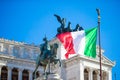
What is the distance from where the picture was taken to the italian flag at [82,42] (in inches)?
1241

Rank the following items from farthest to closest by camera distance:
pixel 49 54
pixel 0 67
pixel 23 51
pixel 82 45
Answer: pixel 23 51 → pixel 0 67 → pixel 49 54 → pixel 82 45

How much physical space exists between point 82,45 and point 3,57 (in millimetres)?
28854

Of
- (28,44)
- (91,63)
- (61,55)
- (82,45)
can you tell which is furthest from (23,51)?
(82,45)

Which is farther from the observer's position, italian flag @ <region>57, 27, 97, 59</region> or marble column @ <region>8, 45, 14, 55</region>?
marble column @ <region>8, 45, 14, 55</region>

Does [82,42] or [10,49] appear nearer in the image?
[82,42]

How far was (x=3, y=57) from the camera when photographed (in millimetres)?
59531

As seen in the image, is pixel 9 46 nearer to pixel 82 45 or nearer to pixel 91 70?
pixel 91 70

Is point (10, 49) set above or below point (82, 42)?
below

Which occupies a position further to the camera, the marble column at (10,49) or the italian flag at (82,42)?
the marble column at (10,49)

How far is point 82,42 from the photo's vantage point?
32.6 m

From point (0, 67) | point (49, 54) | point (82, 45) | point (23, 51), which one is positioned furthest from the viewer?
point (23, 51)

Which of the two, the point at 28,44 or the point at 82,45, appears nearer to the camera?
the point at 82,45

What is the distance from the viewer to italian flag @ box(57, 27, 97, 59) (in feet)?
103

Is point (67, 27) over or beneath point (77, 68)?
over
